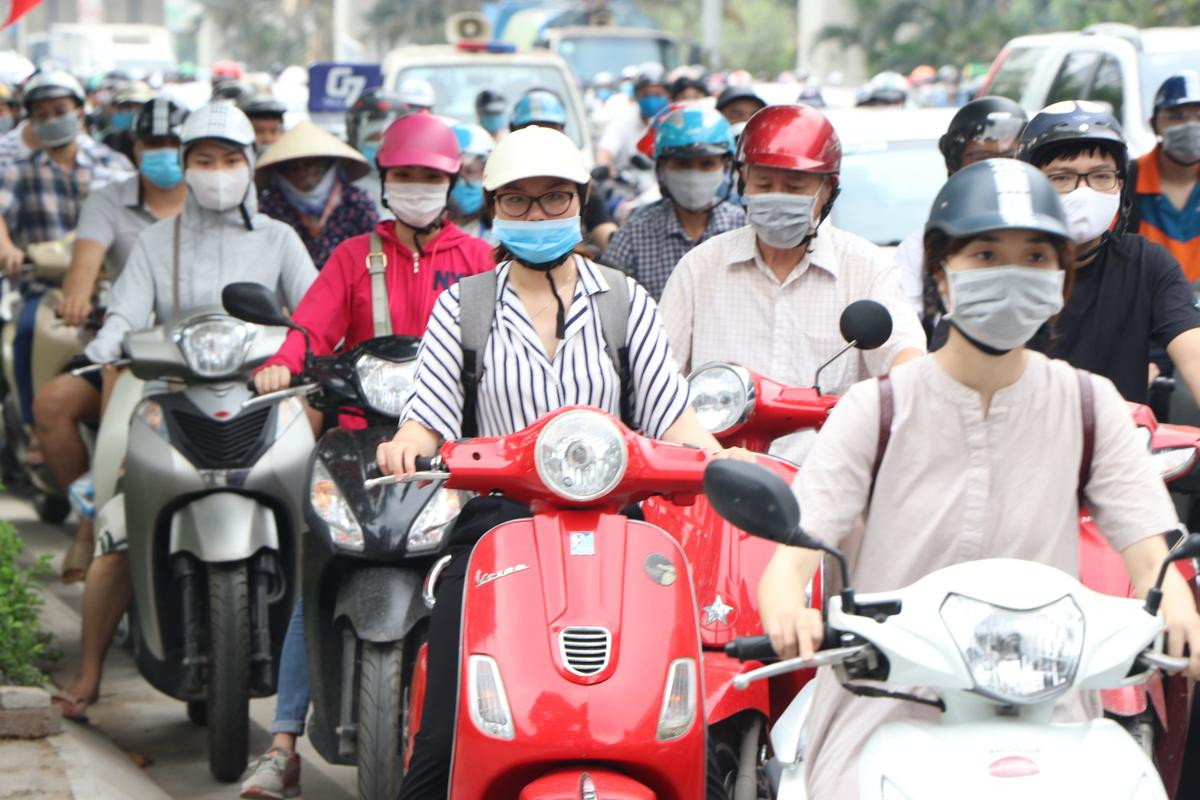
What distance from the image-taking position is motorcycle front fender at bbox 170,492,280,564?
6.21m

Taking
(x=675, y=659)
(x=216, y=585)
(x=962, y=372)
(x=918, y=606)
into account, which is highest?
(x=962, y=372)

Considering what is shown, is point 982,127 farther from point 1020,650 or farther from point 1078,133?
point 1020,650

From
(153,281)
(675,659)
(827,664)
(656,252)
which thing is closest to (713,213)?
(656,252)

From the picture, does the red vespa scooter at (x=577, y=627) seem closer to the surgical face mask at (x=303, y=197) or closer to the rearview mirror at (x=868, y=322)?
the rearview mirror at (x=868, y=322)

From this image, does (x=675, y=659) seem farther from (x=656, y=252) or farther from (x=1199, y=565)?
(x=656, y=252)

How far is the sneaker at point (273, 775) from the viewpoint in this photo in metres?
6.05

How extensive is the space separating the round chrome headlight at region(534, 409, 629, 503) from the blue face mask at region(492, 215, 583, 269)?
81 cm

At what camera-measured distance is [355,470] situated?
560cm

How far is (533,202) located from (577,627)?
119 cm

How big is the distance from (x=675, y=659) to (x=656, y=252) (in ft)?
12.9

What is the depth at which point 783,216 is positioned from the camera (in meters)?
5.54

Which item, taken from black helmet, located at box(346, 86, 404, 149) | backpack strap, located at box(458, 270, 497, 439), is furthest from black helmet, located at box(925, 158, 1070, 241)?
black helmet, located at box(346, 86, 404, 149)

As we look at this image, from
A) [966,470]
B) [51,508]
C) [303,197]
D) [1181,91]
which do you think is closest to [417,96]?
[51,508]

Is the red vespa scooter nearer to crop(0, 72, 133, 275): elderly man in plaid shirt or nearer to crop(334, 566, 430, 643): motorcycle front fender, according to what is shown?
crop(334, 566, 430, 643): motorcycle front fender
